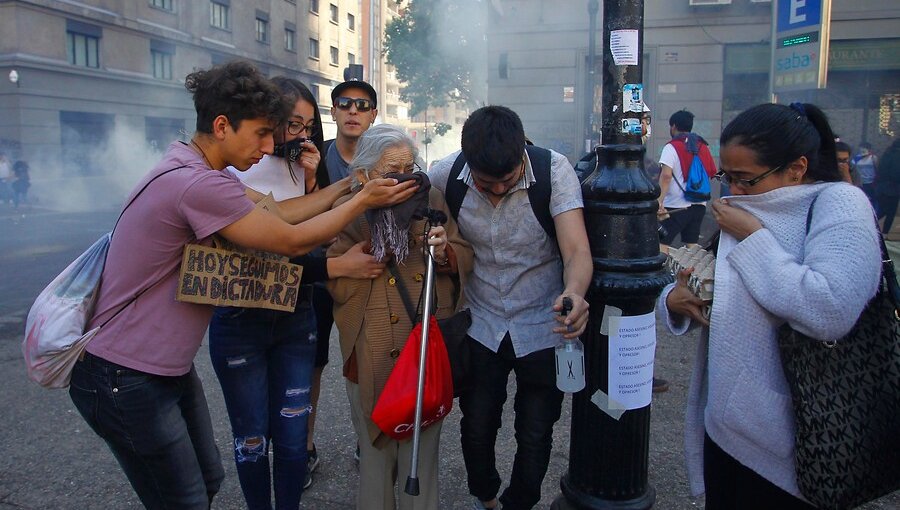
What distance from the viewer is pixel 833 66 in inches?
617

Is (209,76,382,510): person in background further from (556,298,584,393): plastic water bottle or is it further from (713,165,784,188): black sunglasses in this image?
(713,165,784,188): black sunglasses

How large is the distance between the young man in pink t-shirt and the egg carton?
40.6 inches

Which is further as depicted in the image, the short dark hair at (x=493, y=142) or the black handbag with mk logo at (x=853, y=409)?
the short dark hair at (x=493, y=142)

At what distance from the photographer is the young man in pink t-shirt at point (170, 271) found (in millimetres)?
1914

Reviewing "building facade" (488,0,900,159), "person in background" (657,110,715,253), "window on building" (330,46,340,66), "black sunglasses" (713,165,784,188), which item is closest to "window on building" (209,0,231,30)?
"window on building" (330,46,340,66)

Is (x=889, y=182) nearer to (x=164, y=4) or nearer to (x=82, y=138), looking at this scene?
(x=82, y=138)

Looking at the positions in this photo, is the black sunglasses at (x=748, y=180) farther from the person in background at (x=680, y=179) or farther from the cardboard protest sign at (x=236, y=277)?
the person in background at (x=680, y=179)

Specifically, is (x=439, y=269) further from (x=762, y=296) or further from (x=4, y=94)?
(x=4, y=94)

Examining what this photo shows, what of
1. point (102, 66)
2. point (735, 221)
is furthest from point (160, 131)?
point (735, 221)

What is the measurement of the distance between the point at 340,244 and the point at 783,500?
5.34 ft

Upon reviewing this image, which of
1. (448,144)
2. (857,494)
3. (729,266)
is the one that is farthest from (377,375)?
(448,144)

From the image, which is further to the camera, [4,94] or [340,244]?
[4,94]

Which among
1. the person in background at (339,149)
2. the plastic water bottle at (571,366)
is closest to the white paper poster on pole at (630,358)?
the plastic water bottle at (571,366)

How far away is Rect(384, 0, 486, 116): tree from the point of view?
24641mm
